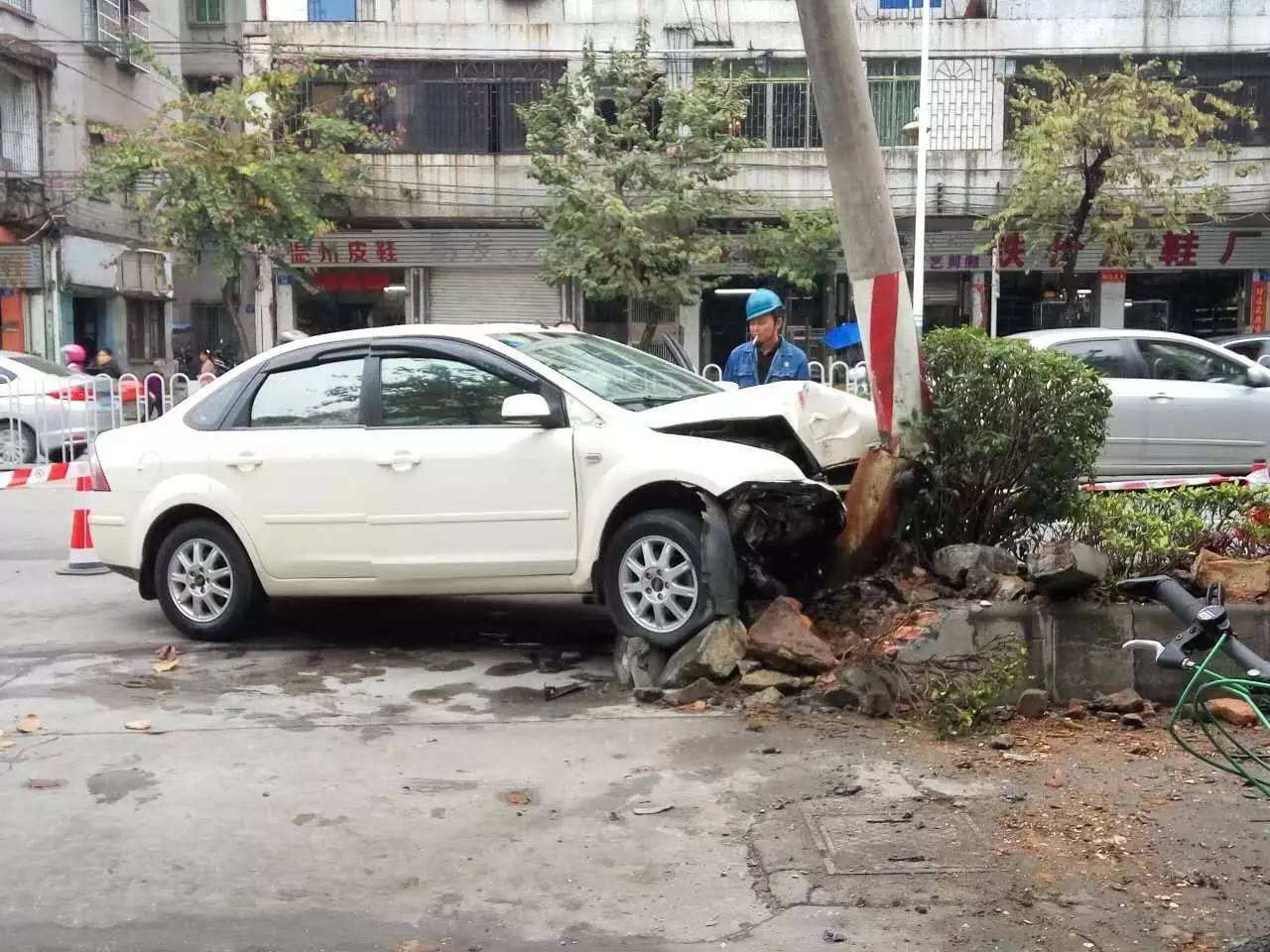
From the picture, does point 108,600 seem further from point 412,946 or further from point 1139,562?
point 1139,562

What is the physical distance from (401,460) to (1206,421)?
28.4 ft

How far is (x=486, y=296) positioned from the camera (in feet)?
88.7

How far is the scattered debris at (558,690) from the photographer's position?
603cm

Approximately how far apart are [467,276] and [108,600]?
19254 millimetres

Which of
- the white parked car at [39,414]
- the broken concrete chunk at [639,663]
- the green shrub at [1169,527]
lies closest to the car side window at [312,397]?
the broken concrete chunk at [639,663]

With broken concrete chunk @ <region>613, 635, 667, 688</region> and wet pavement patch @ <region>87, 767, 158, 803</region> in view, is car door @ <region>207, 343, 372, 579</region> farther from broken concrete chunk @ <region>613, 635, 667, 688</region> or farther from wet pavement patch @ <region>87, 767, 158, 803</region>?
wet pavement patch @ <region>87, 767, 158, 803</region>

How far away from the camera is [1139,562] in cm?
591

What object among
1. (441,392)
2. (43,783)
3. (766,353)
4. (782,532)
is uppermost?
(766,353)

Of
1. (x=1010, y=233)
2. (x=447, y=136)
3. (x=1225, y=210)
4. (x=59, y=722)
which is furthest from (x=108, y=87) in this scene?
(x=59, y=722)

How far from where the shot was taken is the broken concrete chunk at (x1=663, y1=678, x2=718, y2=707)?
5.88 meters

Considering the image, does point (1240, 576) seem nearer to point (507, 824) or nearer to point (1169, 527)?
point (1169, 527)

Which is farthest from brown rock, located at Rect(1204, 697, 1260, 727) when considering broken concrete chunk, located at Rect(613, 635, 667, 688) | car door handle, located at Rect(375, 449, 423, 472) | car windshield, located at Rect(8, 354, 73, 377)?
car windshield, located at Rect(8, 354, 73, 377)

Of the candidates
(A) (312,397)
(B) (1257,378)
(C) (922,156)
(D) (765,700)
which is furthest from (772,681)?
(C) (922,156)

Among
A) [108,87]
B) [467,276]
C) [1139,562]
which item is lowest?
[1139,562]
